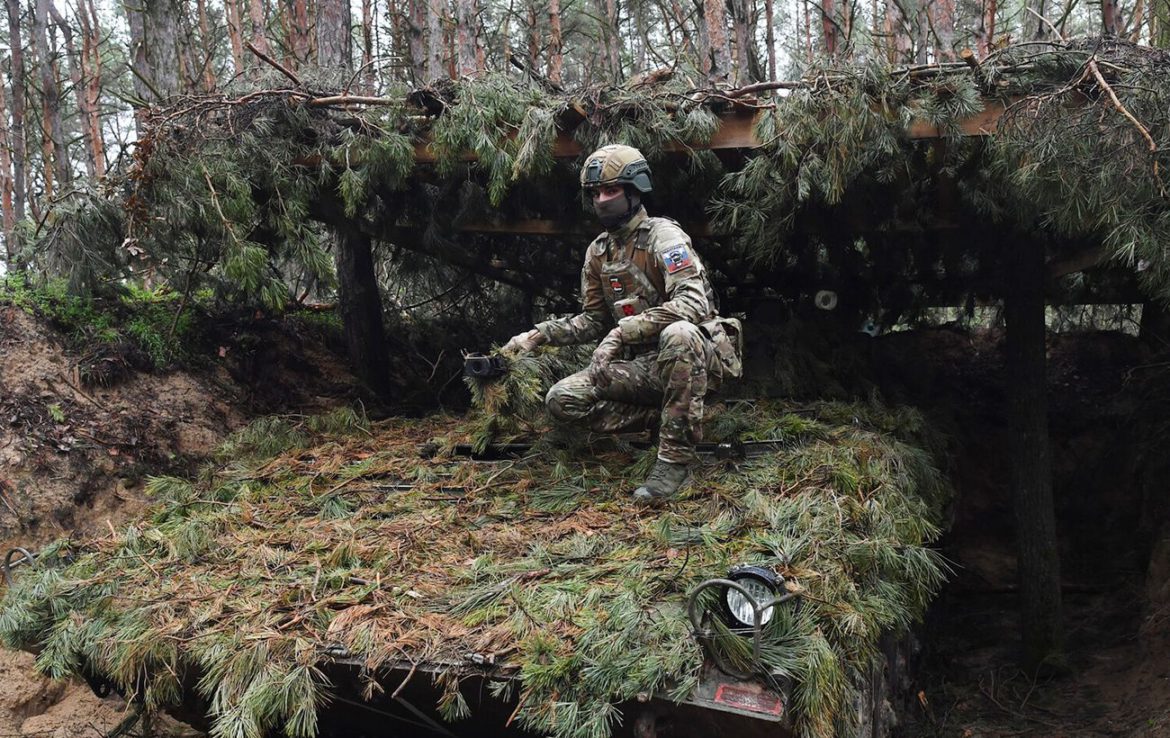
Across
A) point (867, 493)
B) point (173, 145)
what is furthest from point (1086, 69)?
point (173, 145)

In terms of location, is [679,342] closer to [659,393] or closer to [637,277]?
[659,393]

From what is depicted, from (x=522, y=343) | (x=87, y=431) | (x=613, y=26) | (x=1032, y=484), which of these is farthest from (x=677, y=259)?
(x=613, y=26)

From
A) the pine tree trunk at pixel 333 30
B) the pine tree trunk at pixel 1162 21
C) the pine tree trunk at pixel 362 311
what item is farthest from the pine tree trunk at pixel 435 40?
the pine tree trunk at pixel 1162 21

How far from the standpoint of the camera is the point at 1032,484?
6945 mm

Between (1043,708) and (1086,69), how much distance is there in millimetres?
4202

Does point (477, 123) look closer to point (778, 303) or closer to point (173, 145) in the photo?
point (173, 145)

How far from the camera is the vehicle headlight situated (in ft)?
10.2

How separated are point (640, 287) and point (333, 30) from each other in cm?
563

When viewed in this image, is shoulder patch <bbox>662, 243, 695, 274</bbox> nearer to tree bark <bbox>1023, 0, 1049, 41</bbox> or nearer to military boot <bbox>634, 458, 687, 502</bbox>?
military boot <bbox>634, 458, 687, 502</bbox>

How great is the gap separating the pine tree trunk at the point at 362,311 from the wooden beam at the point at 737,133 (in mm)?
1813

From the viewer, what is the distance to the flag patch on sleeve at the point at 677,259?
4.82m

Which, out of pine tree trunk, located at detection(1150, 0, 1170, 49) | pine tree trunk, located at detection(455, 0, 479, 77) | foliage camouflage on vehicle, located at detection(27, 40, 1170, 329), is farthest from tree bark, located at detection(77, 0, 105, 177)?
pine tree trunk, located at detection(1150, 0, 1170, 49)

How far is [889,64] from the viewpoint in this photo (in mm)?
5449

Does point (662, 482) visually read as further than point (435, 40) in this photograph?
No
